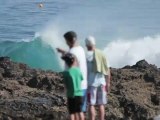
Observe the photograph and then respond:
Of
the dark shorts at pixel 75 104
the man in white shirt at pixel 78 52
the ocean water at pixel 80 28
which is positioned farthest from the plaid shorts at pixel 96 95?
the ocean water at pixel 80 28

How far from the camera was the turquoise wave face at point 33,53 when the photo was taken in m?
22.3

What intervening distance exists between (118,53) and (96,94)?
15325 millimetres

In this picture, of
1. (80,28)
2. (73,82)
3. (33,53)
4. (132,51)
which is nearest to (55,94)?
(73,82)

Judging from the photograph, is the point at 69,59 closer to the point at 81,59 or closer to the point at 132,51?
the point at 81,59

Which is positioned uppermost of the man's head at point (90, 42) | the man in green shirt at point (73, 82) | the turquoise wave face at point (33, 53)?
the turquoise wave face at point (33, 53)

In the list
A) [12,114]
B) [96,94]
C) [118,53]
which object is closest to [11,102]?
[12,114]

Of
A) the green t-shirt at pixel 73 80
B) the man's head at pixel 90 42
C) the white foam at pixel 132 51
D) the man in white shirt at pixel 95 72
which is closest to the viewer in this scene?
the green t-shirt at pixel 73 80

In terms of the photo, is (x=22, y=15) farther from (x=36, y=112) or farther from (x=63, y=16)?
(x=36, y=112)

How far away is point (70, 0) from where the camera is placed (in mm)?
54594

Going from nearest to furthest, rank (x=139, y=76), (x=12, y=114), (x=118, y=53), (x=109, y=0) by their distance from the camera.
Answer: (x=12, y=114) < (x=139, y=76) < (x=118, y=53) < (x=109, y=0)

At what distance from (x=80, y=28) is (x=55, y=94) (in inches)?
968

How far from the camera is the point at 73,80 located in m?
8.81

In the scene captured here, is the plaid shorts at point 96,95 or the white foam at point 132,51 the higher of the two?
the white foam at point 132,51

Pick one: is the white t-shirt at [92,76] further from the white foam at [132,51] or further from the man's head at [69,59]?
the white foam at [132,51]
